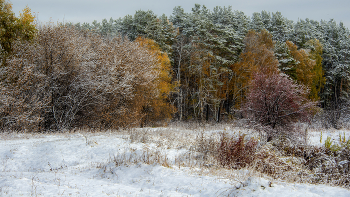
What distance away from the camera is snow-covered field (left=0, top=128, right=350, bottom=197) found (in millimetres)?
4234

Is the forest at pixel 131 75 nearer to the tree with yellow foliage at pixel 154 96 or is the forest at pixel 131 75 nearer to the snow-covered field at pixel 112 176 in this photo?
the tree with yellow foliage at pixel 154 96

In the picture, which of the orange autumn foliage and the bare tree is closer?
the bare tree

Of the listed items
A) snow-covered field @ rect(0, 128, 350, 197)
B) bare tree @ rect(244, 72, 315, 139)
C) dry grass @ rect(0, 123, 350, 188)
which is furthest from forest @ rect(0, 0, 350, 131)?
snow-covered field @ rect(0, 128, 350, 197)

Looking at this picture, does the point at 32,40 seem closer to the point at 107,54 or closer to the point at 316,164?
the point at 107,54

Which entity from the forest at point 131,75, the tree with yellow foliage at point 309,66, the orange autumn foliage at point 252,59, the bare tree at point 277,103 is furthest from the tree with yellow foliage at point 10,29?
the tree with yellow foliage at point 309,66

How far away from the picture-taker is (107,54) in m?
17.3

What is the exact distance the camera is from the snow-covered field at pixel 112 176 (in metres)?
4.23

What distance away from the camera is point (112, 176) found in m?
5.62

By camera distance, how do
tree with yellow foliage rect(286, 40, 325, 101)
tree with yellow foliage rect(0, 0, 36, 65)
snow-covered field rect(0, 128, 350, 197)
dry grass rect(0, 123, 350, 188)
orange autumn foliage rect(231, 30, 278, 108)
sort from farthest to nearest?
tree with yellow foliage rect(286, 40, 325, 101)
orange autumn foliage rect(231, 30, 278, 108)
tree with yellow foliage rect(0, 0, 36, 65)
dry grass rect(0, 123, 350, 188)
snow-covered field rect(0, 128, 350, 197)

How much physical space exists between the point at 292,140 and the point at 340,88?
42759 mm

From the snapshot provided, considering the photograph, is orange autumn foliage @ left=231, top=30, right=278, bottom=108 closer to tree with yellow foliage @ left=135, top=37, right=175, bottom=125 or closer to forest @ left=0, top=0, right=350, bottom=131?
forest @ left=0, top=0, right=350, bottom=131

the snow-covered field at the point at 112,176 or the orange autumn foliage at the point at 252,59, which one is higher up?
the orange autumn foliage at the point at 252,59

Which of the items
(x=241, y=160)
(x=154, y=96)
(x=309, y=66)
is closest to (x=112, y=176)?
(x=241, y=160)

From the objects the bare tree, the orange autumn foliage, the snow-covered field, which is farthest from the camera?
the orange autumn foliage
